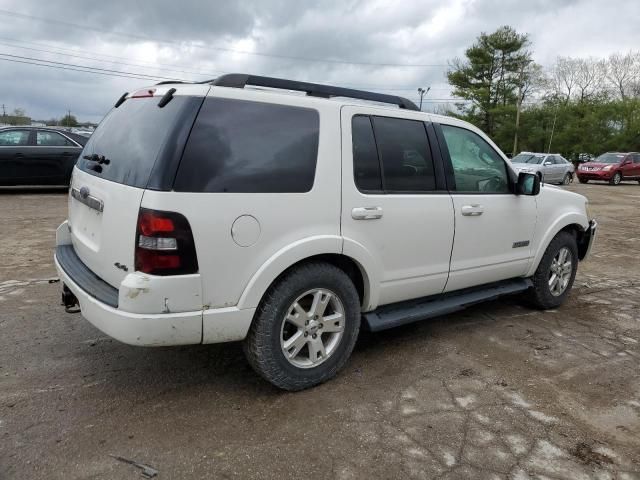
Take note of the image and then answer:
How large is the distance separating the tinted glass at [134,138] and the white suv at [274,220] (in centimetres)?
1

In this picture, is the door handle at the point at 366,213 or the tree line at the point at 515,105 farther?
the tree line at the point at 515,105

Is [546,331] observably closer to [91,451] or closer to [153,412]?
[153,412]

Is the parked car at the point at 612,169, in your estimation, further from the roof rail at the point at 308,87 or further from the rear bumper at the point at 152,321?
the rear bumper at the point at 152,321

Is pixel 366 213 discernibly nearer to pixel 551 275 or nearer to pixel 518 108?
pixel 551 275

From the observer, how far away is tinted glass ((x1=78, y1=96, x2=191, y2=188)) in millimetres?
2756

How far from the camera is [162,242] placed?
2592mm

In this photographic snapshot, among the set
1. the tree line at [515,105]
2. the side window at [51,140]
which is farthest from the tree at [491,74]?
the side window at [51,140]

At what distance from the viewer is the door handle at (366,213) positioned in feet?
10.7

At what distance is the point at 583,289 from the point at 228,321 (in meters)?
4.58

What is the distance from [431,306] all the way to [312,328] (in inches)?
43.7

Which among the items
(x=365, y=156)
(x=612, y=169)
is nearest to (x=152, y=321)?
(x=365, y=156)

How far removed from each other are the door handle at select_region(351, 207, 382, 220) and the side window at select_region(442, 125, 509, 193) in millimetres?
887

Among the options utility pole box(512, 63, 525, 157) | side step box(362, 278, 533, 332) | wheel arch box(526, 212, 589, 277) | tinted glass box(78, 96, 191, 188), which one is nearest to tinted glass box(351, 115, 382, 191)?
side step box(362, 278, 533, 332)

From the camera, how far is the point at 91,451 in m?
2.58
